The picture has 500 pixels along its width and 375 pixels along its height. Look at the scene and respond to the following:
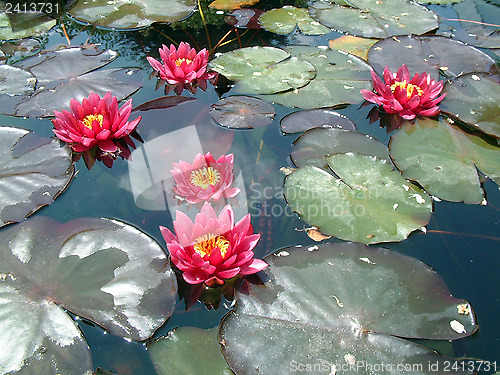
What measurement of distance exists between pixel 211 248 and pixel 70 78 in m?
2.25

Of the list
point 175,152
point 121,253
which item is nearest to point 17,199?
point 121,253

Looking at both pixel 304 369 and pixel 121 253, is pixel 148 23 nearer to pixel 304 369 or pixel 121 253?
pixel 121 253

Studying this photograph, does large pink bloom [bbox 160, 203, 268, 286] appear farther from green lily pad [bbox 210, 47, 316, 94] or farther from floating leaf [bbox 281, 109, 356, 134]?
green lily pad [bbox 210, 47, 316, 94]

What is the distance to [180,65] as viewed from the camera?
3.10 m

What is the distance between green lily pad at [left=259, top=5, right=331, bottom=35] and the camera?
388 centimetres

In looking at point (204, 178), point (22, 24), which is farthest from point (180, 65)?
point (22, 24)

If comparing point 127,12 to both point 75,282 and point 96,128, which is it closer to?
point 96,128

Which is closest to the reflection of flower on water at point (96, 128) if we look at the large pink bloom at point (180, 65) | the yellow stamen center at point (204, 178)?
the large pink bloom at point (180, 65)

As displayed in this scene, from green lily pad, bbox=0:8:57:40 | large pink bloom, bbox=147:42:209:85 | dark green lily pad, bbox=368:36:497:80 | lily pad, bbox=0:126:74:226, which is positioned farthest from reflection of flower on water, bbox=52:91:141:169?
dark green lily pad, bbox=368:36:497:80

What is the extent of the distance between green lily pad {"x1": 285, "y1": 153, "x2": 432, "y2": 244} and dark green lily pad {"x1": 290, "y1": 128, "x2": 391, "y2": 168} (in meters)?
0.09

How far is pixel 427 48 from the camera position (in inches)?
134

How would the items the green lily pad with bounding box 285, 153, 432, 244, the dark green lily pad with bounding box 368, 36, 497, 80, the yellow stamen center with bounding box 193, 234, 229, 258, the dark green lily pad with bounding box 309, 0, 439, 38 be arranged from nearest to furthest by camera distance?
the yellow stamen center with bounding box 193, 234, 229, 258 < the green lily pad with bounding box 285, 153, 432, 244 < the dark green lily pad with bounding box 368, 36, 497, 80 < the dark green lily pad with bounding box 309, 0, 439, 38

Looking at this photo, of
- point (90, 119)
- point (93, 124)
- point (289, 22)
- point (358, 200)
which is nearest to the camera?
point (358, 200)

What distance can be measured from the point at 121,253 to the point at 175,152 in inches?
33.4
